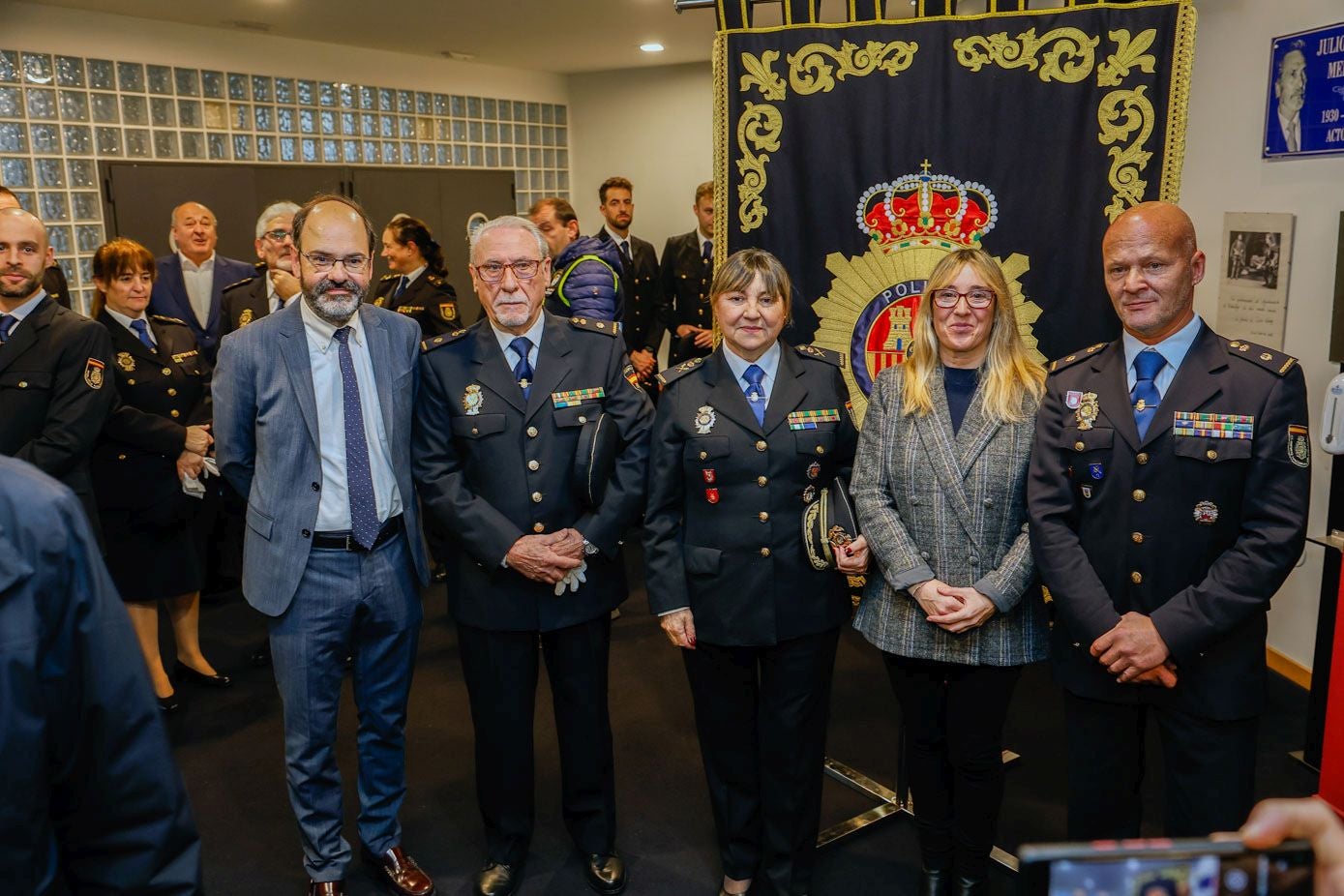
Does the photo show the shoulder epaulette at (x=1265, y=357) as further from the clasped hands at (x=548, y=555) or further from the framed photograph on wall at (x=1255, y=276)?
the framed photograph on wall at (x=1255, y=276)

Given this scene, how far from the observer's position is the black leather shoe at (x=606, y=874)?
255 centimetres

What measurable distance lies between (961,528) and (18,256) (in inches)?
107

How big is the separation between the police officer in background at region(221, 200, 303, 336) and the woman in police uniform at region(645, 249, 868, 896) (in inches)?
66.1

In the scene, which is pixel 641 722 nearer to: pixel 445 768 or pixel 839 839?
pixel 445 768

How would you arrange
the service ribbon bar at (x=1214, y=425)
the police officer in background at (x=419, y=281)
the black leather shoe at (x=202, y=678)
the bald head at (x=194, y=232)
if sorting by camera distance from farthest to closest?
1. the bald head at (x=194, y=232)
2. the police officer in background at (x=419, y=281)
3. the black leather shoe at (x=202, y=678)
4. the service ribbon bar at (x=1214, y=425)

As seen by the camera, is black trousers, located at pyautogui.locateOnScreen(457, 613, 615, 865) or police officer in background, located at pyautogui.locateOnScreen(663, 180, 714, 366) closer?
black trousers, located at pyautogui.locateOnScreen(457, 613, 615, 865)

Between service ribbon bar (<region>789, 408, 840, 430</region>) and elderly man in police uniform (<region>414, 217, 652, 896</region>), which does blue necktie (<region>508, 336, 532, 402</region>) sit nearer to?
elderly man in police uniform (<region>414, 217, 652, 896</region>)

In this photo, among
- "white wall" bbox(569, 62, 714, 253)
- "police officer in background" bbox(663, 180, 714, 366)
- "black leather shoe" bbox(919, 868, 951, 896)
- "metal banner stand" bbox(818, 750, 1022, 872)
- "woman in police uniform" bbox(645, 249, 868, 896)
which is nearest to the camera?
"woman in police uniform" bbox(645, 249, 868, 896)

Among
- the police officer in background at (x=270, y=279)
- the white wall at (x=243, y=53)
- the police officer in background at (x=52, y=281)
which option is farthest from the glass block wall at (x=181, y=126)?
the police officer in background at (x=270, y=279)

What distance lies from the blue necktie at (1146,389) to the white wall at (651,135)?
278 inches

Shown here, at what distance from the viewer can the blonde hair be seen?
2201 millimetres

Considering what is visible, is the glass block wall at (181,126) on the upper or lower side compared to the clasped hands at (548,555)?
upper

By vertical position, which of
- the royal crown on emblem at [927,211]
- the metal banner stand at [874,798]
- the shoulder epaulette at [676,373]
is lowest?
the metal banner stand at [874,798]

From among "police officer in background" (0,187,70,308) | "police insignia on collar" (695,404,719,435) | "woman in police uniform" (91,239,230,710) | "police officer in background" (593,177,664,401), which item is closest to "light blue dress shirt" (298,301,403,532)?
"police insignia on collar" (695,404,719,435)
